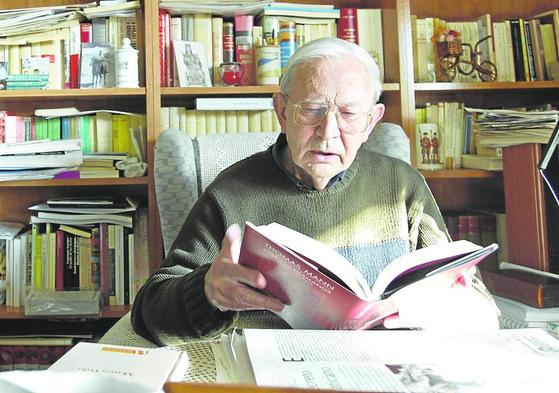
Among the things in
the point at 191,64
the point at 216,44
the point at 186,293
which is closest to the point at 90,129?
the point at 191,64

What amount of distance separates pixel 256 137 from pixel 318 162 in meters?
0.41

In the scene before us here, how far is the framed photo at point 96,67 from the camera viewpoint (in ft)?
6.48

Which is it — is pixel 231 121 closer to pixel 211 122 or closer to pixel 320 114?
pixel 211 122

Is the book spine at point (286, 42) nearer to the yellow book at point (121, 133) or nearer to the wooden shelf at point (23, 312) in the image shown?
the yellow book at point (121, 133)

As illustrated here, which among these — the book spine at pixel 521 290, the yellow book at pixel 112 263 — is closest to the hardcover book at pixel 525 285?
the book spine at pixel 521 290

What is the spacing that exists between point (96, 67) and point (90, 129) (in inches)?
8.0

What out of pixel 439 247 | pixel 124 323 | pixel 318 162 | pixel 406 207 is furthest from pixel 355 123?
pixel 124 323

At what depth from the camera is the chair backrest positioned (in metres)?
1.46

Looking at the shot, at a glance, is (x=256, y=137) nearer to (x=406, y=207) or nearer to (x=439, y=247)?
(x=406, y=207)

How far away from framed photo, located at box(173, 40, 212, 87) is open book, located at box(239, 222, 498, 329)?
1.23m

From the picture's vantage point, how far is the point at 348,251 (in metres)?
1.22

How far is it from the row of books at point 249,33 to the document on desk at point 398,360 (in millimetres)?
1380

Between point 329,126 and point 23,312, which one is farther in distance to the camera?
point 23,312

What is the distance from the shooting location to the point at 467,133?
2.13 m
